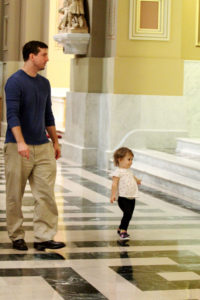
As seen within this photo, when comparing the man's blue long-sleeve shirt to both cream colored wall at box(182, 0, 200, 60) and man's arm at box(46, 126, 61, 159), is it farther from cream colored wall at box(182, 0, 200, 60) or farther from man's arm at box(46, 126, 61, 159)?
cream colored wall at box(182, 0, 200, 60)

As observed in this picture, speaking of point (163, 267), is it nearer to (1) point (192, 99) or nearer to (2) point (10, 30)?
(1) point (192, 99)

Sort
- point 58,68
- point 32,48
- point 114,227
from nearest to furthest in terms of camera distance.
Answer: point 32,48 → point 114,227 → point 58,68

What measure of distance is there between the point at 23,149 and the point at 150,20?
7.37m

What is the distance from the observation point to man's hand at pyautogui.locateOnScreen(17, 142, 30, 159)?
598cm

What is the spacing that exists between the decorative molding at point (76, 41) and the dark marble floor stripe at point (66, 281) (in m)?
8.14

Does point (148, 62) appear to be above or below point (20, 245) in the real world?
above

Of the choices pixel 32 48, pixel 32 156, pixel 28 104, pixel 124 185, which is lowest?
pixel 124 185

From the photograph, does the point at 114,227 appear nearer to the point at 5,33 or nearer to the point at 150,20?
the point at 150,20

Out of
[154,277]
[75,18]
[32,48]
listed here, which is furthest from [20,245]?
[75,18]

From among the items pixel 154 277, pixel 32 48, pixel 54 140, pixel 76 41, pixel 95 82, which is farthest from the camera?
pixel 76 41

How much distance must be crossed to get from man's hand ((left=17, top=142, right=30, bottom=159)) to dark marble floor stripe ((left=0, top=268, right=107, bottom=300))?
914 mm

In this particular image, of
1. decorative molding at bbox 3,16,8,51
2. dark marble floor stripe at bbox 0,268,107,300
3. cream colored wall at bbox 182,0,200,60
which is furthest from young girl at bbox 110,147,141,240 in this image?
decorative molding at bbox 3,16,8,51

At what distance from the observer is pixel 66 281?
211 inches

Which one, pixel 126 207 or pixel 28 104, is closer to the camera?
pixel 28 104
